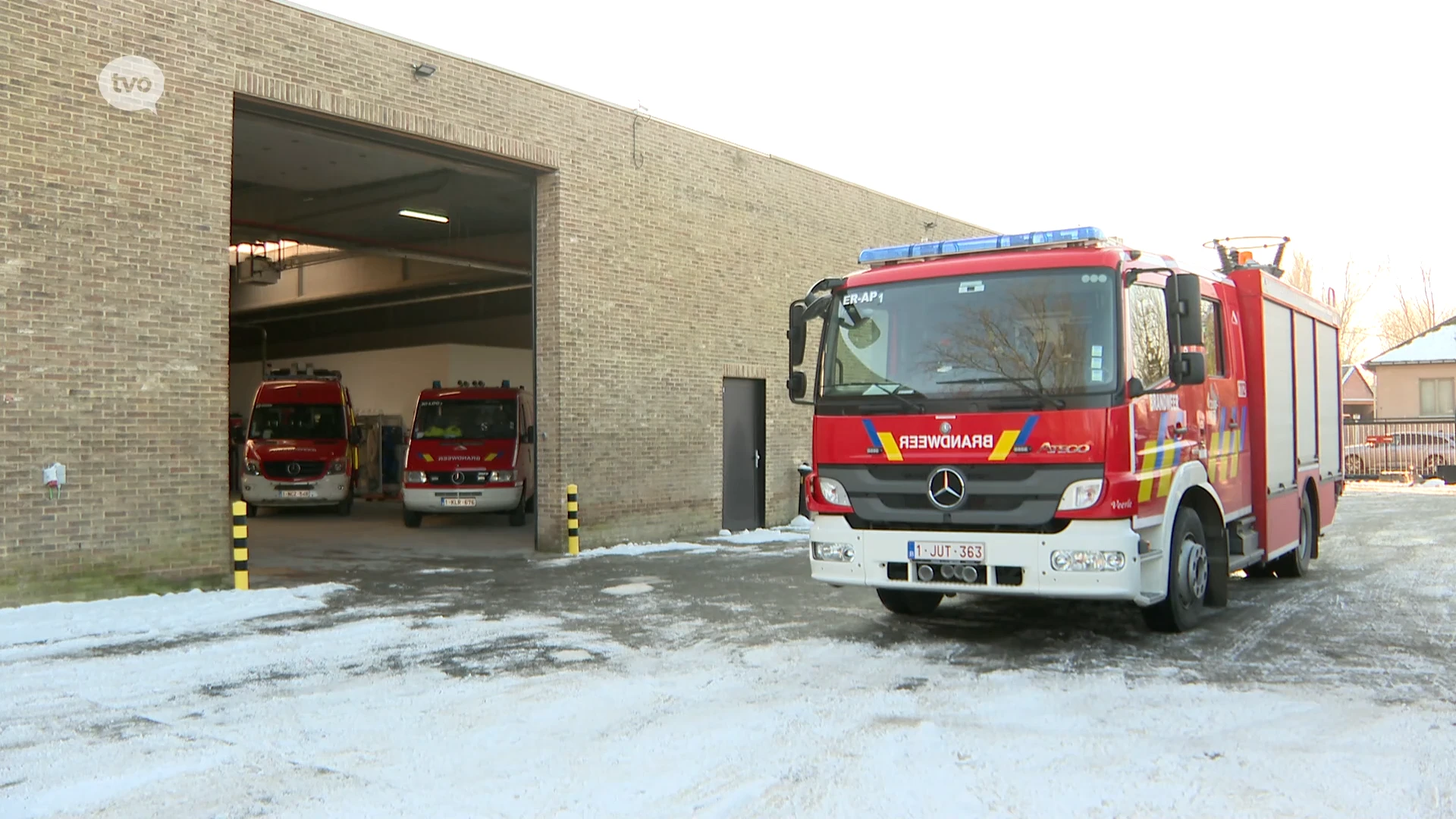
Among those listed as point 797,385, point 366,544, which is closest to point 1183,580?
point 797,385

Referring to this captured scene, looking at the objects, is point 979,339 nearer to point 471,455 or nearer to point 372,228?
point 471,455

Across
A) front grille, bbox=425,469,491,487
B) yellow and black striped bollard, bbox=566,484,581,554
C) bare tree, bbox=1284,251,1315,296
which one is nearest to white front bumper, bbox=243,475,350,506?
front grille, bbox=425,469,491,487

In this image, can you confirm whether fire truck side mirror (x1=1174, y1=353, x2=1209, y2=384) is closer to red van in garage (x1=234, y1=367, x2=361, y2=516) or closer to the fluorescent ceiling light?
the fluorescent ceiling light

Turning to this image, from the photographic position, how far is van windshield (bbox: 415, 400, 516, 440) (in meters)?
18.9

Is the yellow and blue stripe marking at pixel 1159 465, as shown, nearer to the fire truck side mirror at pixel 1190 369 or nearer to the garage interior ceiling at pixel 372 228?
the fire truck side mirror at pixel 1190 369

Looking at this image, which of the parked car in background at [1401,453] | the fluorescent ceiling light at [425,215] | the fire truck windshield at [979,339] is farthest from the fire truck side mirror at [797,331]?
the parked car in background at [1401,453]

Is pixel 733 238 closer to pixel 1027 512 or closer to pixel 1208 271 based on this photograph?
→ pixel 1208 271

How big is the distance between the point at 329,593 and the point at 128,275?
136 inches

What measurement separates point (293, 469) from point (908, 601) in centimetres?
1448

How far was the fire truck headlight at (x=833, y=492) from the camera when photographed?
845 centimetres

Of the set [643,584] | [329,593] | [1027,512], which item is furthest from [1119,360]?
Result: [329,593]

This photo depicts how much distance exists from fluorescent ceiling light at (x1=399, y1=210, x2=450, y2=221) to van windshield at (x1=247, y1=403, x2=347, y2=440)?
3.85m

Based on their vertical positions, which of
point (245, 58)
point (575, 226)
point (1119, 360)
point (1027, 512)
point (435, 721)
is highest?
→ point (245, 58)

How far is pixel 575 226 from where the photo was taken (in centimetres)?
1555
